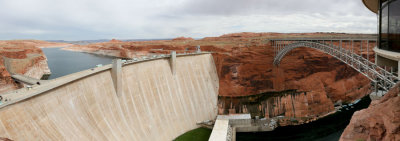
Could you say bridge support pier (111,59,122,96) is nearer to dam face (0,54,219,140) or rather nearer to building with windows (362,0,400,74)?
dam face (0,54,219,140)

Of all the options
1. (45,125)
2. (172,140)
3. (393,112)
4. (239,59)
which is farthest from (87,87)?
(239,59)

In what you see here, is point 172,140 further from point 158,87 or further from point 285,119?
point 285,119

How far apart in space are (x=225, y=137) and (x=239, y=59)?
1404 centimetres

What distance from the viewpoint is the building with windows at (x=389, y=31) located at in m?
8.46

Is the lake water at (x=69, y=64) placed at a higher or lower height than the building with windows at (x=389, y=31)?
lower

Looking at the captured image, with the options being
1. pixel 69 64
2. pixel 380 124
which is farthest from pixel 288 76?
pixel 69 64

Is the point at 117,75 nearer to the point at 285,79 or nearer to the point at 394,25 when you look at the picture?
the point at 394,25

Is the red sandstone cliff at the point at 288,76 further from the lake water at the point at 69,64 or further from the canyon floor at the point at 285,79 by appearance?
the lake water at the point at 69,64

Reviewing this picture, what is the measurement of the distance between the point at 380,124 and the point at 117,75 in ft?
63.0

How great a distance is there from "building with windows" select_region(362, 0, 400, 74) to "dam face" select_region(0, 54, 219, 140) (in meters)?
17.0

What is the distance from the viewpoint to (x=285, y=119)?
1277 inches

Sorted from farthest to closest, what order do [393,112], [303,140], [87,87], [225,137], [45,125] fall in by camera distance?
[303,140], [225,137], [87,87], [45,125], [393,112]

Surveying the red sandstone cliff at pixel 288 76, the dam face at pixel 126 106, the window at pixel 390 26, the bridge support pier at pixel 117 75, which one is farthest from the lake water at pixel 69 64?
the window at pixel 390 26

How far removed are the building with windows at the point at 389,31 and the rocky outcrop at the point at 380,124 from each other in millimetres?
1581
